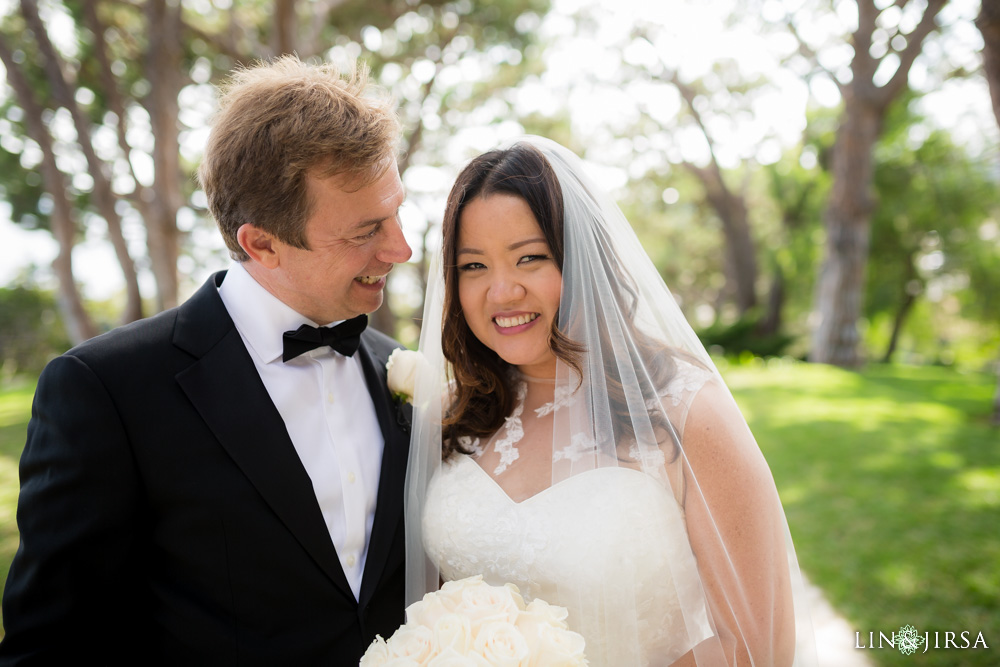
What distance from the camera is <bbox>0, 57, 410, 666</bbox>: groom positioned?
5.91 feet

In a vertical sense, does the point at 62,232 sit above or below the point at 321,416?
above

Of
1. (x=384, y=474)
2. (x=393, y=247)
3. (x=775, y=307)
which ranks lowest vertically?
(x=775, y=307)

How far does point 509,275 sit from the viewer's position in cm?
240

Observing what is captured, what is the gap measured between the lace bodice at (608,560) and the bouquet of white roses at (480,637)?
0.43 metres

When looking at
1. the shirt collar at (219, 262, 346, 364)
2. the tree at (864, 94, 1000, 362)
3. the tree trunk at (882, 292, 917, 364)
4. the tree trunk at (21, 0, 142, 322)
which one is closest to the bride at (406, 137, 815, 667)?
the shirt collar at (219, 262, 346, 364)

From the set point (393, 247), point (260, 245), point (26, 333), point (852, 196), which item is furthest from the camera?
point (26, 333)

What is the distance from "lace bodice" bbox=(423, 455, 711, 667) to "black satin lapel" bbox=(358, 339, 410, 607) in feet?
1.09

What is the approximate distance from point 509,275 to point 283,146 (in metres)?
0.97

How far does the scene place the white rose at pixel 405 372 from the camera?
2527mm

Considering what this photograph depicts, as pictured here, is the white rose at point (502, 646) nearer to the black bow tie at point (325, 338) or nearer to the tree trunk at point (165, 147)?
the black bow tie at point (325, 338)

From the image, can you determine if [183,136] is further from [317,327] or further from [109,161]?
[317,327]

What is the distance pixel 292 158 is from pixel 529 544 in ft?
5.43

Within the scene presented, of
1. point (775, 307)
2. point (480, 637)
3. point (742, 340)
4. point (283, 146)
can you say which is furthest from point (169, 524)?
point (775, 307)

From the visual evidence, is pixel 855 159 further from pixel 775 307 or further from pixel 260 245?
pixel 260 245
